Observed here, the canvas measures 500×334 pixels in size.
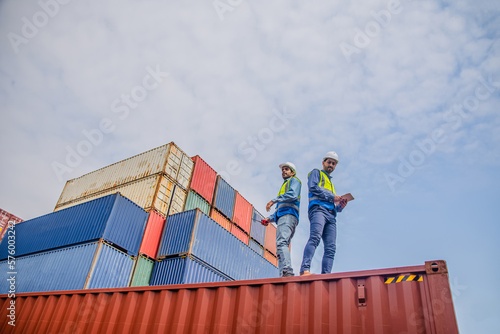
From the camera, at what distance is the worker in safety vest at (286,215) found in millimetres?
4559

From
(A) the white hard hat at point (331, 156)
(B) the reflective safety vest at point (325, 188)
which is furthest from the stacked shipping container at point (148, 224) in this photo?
(A) the white hard hat at point (331, 156)

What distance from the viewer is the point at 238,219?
18688 mm

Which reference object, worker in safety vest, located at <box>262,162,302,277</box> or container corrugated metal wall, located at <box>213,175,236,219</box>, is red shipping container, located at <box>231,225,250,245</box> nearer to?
container corrugated metal wall, located at <box>213,175,236,219</box>

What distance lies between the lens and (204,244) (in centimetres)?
1285

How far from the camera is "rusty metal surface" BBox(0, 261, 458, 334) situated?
2943 millimetres

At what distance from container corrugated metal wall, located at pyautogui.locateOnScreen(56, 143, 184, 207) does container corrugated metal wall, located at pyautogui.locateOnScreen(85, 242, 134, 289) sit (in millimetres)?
4906

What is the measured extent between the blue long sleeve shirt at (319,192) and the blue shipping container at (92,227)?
9.08 meters

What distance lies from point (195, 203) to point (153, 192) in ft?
8.41

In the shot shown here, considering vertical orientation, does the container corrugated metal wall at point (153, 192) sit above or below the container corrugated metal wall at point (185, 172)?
below

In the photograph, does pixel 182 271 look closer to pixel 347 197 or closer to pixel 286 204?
pixel 286 204

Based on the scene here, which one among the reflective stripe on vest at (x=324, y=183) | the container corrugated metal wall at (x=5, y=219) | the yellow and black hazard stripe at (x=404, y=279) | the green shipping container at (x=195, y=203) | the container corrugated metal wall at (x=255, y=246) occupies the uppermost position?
the green shipping container at (x=195, y=203)

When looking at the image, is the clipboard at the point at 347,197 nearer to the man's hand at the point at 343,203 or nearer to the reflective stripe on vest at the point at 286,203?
the man's hand at the point at 343,203

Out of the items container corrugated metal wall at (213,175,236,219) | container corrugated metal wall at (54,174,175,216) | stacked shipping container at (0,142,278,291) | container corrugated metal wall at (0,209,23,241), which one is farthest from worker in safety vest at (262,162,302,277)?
container corrugated metal wall at (0,209,23,241)

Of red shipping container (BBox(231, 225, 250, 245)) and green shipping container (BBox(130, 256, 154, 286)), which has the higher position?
red shipping container (BBox(231, 225, 250, 245))
